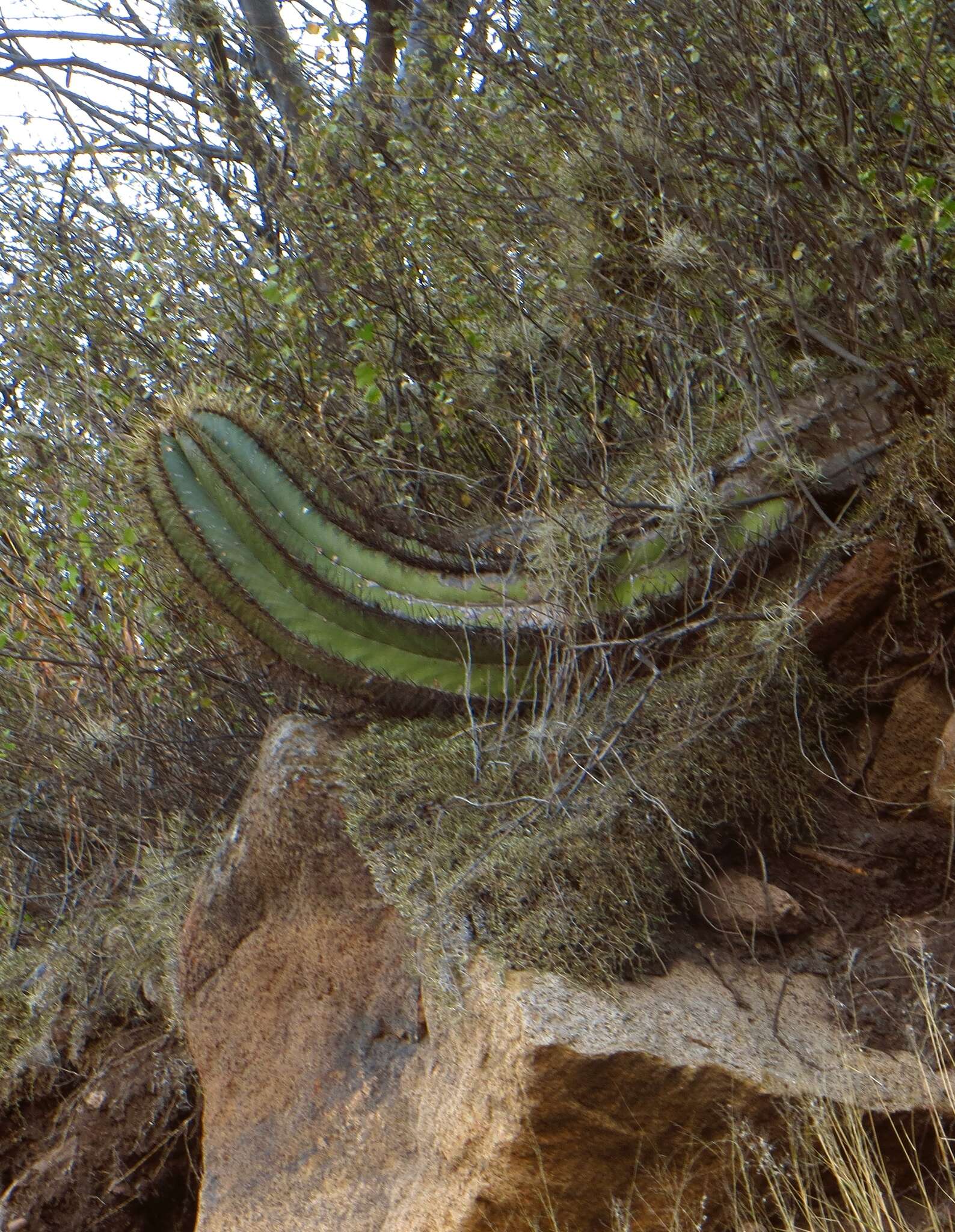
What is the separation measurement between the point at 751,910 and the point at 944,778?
60 centimetres

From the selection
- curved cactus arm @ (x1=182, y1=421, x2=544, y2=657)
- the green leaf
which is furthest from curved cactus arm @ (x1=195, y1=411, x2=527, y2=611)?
the green leaf

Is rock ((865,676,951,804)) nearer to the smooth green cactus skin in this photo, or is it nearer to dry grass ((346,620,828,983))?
dry grass ((346,620,828,983))

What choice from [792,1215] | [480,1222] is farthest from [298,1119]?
[792,1215]

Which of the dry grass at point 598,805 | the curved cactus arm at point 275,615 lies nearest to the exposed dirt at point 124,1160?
the dry grass at point 598,805

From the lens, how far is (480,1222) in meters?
2.69

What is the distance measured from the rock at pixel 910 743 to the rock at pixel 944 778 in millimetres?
24

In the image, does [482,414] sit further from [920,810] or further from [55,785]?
[55,785]

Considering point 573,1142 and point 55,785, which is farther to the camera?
point 55,785

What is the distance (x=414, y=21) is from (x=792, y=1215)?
17.1 ft

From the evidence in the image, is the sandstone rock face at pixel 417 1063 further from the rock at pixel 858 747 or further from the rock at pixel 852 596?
the rock at pixel 852 596

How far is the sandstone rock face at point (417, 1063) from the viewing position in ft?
8.75

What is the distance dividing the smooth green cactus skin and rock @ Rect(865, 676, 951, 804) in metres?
0.58

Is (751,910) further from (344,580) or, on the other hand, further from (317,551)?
(317,551)

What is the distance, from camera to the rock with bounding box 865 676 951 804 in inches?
128
